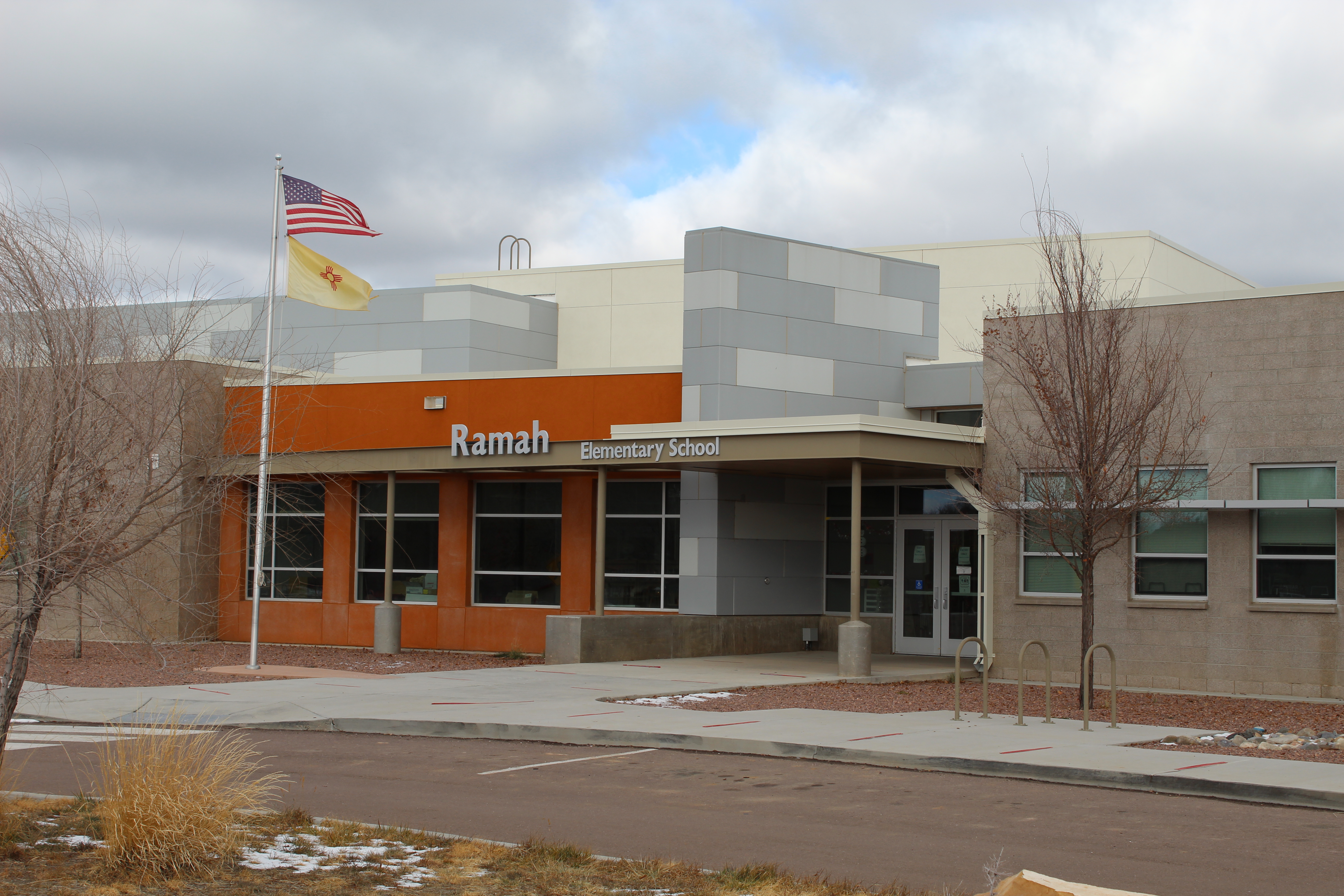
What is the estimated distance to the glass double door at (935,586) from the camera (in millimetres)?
24078

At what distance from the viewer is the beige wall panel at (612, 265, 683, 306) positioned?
120 feet

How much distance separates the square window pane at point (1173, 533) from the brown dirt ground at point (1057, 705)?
6.50 feet

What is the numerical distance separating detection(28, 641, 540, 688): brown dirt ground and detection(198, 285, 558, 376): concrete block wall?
10.7 meters

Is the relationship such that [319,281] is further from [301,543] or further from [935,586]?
[935,586]

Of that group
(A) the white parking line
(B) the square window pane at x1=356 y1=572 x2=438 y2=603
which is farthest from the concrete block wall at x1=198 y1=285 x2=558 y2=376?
(A) the white parking line

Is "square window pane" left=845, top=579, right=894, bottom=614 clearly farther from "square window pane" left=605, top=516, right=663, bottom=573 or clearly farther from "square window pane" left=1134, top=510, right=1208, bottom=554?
"square window pane" left=1134, top=510, right=1208, bottom=554

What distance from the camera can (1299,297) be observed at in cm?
1784

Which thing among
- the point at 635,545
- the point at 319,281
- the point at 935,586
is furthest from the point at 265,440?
the point at 935,586

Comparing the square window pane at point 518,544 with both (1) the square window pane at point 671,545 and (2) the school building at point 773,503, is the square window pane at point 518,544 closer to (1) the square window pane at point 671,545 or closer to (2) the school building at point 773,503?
(2) the school building at point 773,503

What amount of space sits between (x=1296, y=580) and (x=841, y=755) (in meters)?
8.52

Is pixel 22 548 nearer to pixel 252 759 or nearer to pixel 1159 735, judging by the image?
pixel 252 759

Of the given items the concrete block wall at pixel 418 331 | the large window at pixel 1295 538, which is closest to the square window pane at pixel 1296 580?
the large window at pixel 1295 538

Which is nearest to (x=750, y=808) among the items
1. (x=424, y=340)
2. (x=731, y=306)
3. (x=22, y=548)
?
(x=22, y=548)

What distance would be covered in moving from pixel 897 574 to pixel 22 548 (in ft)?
60.3
